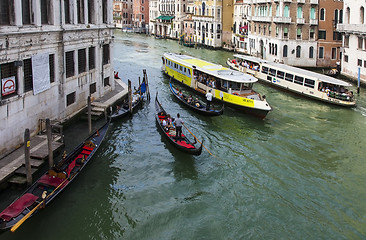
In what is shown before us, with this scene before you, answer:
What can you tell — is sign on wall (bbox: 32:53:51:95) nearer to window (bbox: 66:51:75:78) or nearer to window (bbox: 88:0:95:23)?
window (bbox: 66:51:75:78)

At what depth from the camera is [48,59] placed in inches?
658

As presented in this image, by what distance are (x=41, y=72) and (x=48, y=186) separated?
5847 mm

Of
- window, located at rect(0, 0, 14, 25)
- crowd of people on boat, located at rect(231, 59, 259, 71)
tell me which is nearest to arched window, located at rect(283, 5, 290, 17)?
crowd of people on boat, located at rect(231, 59, 259, 71)

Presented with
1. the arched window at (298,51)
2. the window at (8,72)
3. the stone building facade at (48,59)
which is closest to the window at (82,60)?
the stone building facade at (48,59)

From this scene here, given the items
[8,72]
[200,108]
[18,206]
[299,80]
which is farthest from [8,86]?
[299,80]

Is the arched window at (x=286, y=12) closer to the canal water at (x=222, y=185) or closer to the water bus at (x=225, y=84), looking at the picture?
the water bus at (x=225, y=84)

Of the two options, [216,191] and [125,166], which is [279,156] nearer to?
[216,191]

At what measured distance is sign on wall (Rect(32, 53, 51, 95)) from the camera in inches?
621

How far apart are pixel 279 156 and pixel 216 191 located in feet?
14.7

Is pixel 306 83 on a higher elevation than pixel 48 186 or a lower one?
higher

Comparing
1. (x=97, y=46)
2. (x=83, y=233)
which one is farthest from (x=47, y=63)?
(x=83, y=233)

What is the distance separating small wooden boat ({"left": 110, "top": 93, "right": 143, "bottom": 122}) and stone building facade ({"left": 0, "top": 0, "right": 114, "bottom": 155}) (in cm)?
166

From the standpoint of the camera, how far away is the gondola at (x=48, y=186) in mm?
10477

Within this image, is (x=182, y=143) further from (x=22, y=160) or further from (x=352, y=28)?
(x=352, y=28)
